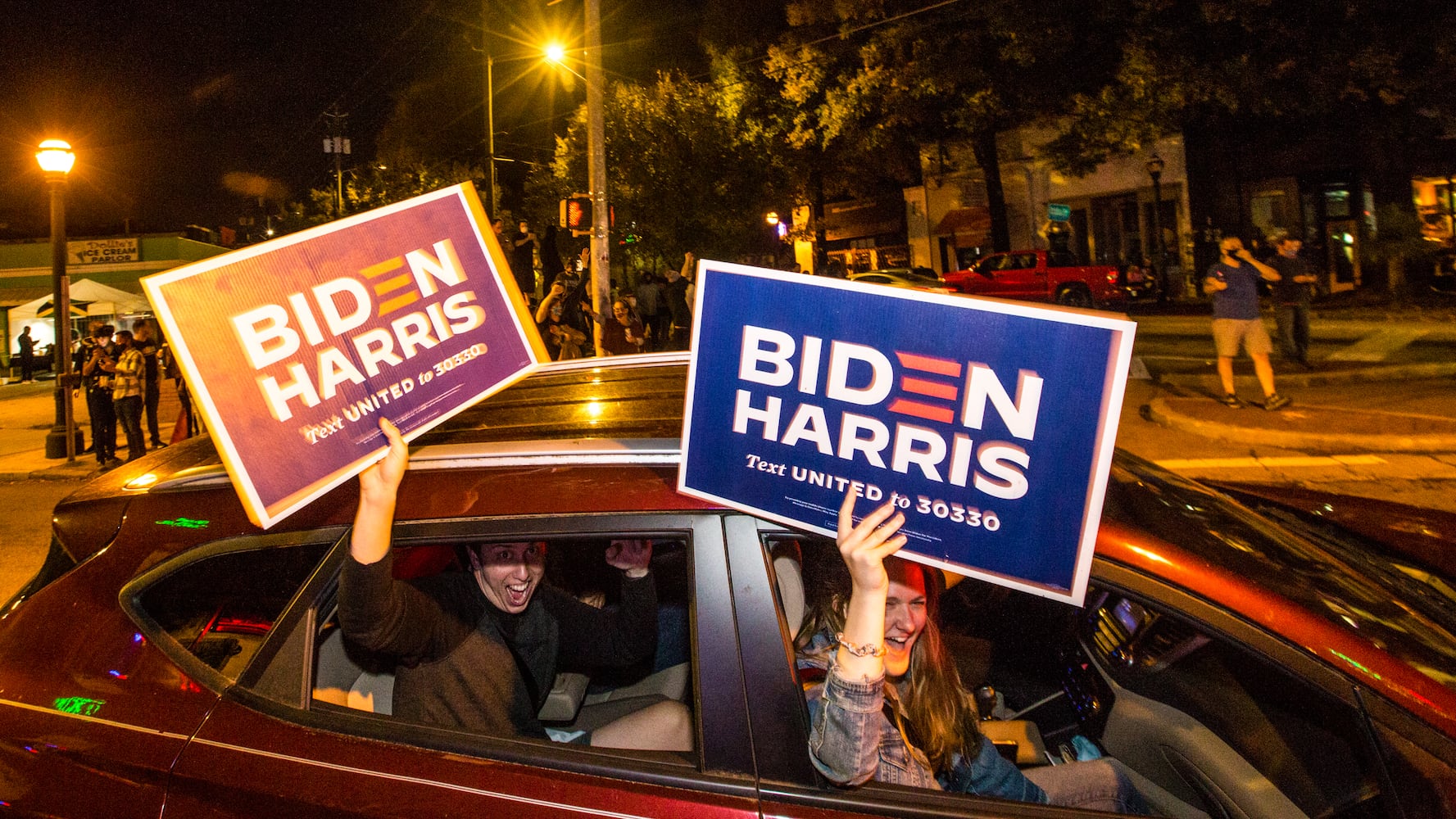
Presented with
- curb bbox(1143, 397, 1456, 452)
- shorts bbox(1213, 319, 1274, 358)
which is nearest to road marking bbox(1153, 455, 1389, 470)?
curb bbox(1143, 397, 1456, 452)

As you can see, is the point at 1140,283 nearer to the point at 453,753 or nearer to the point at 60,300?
the point at 60,300

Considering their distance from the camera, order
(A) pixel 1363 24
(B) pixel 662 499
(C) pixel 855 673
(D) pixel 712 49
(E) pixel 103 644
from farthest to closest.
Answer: (D) pixel 712 49 → (A) pixel 1363 24 → (E) pixel 103 644 → (B) pixel 662 499 → (C) pixel 855 673

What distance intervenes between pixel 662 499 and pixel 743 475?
189 millimetres

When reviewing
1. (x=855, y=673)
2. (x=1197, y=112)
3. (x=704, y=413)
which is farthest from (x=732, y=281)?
(x=1197, y=112)

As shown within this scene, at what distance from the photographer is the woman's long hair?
2035 mm

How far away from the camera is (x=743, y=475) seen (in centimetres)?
178

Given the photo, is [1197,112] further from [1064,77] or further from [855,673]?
[855,673]

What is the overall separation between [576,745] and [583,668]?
0.96 metres

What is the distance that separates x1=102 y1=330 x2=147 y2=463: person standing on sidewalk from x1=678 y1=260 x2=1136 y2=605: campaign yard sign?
12.2 m

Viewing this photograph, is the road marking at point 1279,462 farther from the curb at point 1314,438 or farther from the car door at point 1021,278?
the car door at point 1021,278

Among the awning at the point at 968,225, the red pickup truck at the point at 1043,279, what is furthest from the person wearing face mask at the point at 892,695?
the awning at the point at 968,225

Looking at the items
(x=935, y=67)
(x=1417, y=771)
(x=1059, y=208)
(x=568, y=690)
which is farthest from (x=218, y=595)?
(x=1059, y=208)

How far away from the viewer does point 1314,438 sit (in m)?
8.62

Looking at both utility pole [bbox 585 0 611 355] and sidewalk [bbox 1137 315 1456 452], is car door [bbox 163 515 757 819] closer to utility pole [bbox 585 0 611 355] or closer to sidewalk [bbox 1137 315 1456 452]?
sidewalk [bbox 1137 315 1456 452]
